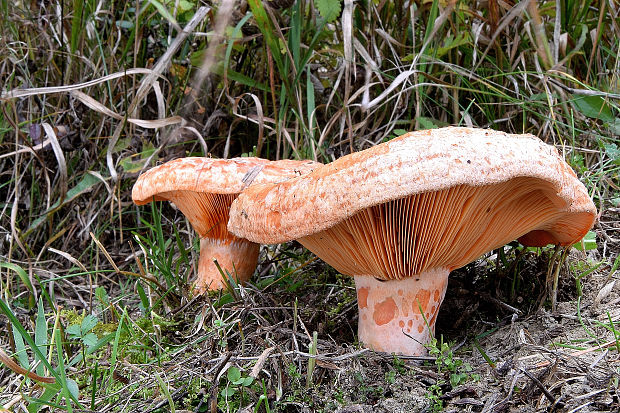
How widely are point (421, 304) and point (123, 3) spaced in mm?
3437

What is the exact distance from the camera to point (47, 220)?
13.0 feet

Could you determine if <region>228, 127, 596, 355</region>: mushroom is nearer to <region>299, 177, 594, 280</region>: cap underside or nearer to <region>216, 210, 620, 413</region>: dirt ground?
<region>299, 177, 594, 280</region>: cap underside

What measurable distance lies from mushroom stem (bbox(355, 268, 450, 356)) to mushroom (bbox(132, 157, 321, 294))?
717 millimetres

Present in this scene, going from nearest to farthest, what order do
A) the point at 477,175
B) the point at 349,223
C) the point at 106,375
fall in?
the point at 477,175, the point at 349,223, the point at 106,375

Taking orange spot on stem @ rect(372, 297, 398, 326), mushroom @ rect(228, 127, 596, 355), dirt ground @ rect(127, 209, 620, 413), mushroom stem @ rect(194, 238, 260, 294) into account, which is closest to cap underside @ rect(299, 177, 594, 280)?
mushroom @ rect(228, 127, 596, 355)

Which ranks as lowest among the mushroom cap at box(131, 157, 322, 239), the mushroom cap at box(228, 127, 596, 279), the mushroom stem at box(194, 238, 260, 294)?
the mushroom stem at box(194, 238, 260, 294)

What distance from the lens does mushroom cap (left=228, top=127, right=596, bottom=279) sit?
170 cm

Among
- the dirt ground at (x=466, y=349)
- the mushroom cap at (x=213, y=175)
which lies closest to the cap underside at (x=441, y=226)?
the dirt ground at (x=466, y=349)

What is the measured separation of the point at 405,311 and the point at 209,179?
43.9 inches

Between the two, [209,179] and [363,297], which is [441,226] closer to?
[363,297]

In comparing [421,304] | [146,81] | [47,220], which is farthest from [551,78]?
[47,220]

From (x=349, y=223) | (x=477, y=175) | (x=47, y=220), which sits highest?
(x=477, y=175)

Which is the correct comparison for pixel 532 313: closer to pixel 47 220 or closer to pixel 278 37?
pixel 278 37

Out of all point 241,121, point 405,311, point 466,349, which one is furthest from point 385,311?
point 241,121
